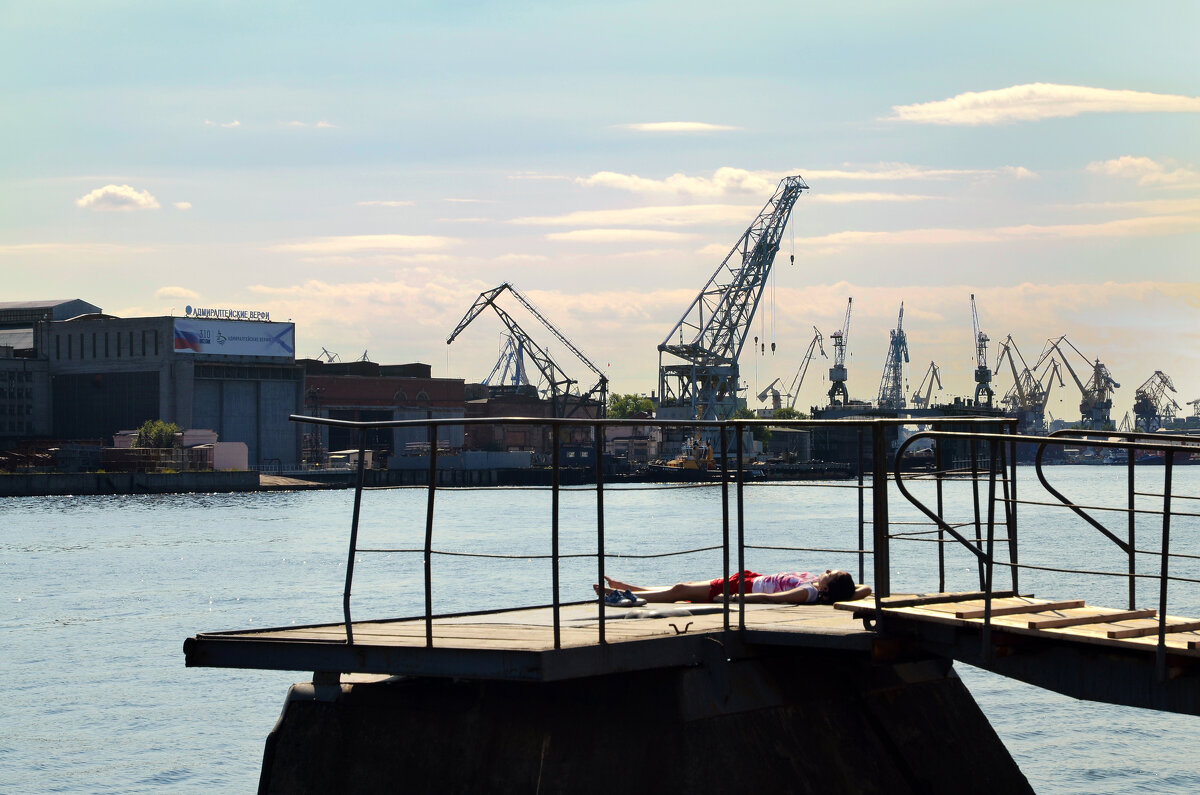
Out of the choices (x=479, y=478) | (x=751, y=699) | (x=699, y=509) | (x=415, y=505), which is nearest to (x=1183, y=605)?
(x=751, y=699)

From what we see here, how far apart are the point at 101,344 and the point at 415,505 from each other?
133ft

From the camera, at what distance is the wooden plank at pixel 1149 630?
260 inches

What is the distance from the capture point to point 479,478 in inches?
5064

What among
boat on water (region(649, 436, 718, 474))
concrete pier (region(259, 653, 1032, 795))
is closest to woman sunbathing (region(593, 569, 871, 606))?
concrete pier (region(259, 653, 1032, 795))

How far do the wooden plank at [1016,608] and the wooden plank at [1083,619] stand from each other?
233 millimetres

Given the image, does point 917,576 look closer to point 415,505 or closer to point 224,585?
point 224,585

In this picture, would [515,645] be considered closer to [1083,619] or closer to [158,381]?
[1083,619]

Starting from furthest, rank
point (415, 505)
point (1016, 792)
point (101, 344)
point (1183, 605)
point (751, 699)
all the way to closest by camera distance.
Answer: point (101, 344), point (415, 505), point (1183, 605), point (1016, 792), point (751, 699)

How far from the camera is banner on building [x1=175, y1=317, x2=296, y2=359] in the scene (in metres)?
118

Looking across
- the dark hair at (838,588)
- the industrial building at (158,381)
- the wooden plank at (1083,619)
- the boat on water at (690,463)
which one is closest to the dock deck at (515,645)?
the dark hair at (838,588)

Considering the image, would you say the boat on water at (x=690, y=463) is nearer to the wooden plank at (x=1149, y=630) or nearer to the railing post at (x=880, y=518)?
the railing post at (x=880, y=518)

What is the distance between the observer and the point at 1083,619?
7113mm

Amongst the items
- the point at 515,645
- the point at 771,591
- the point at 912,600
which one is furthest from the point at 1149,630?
the point at 515,645

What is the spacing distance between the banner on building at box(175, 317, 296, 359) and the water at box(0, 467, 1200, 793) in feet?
121
